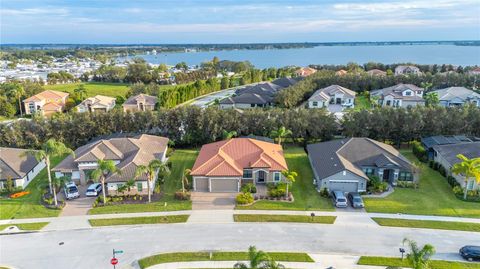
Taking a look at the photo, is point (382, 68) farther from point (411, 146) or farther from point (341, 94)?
point (411, 146)

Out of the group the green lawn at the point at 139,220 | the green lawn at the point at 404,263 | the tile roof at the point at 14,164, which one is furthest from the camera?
the tile roof at the point at 14,164

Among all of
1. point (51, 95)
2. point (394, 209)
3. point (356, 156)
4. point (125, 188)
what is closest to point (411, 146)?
point (356, 156)

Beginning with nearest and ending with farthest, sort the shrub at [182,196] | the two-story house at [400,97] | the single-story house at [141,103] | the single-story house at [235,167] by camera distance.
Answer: the shrub at [182,196] < the single-story house at [235,167] < the two-story house at [400,97] < the single-story house at [141,103]

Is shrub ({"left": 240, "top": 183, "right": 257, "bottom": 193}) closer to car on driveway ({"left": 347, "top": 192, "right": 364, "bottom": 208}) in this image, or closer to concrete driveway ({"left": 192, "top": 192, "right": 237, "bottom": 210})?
concrete driveway ({"left": 192, "top": 192, "right": 237, "bottom": 210})

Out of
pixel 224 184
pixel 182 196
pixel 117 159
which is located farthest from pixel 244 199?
pixel 117 159

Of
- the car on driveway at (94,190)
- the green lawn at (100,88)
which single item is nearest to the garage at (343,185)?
the car on driveway at (94,190)

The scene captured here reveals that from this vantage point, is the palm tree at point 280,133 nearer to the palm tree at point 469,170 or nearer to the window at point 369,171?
the window at point 369,171
